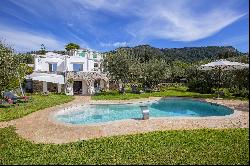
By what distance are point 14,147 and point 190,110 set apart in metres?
17.6

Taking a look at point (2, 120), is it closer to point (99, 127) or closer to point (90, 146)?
point (99, 127)

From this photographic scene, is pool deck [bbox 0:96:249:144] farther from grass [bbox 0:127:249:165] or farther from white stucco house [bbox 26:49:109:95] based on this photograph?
white stucco house [bbox 26:49:109:95]

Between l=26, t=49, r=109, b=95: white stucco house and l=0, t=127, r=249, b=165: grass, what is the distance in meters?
26.7

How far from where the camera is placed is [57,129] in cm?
1459

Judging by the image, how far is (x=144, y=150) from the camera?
10.1 m

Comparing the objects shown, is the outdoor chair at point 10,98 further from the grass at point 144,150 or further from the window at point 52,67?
the window at point 52,67

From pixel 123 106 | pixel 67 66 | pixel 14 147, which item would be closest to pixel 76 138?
pixel 14 147

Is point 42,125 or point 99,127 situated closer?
point 99,127

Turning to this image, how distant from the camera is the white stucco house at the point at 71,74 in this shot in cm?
3925

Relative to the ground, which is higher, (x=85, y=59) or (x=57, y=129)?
(x=85, y=59)

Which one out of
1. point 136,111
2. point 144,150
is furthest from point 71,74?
point 144,150

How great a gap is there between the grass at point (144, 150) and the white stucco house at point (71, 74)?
87.4 ft

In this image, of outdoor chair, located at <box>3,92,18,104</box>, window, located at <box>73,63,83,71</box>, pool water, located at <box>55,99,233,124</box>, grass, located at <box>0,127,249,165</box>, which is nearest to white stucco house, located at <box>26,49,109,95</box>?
window, located at <box>73,63,83,71</box>

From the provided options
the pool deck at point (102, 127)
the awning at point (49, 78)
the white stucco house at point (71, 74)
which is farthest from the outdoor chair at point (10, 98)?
the white stucco house at point (71, 74)
